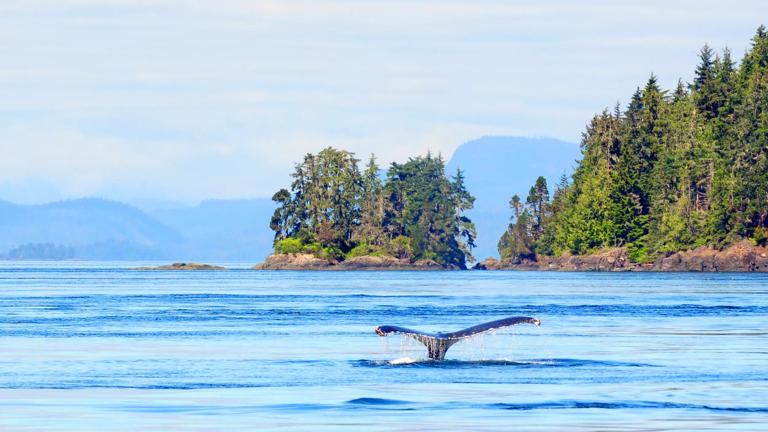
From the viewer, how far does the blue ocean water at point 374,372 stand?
35781 mm

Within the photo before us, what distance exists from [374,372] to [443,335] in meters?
2.51

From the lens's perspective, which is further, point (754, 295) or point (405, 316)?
point (754, 295)

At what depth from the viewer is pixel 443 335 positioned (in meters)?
48.2

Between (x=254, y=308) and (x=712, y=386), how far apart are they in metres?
59.8

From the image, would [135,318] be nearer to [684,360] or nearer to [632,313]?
[632,313]

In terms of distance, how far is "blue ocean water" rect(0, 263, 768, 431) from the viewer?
35781mm

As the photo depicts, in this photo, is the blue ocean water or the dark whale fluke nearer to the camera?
the blue ocean water

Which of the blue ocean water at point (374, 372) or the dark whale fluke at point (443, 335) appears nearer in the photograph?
Result: the blue ocean water at point (374, 372)

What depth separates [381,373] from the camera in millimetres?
47219

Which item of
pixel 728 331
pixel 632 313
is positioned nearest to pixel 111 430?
pixel 728 331

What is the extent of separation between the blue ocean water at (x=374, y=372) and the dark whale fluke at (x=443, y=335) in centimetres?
80

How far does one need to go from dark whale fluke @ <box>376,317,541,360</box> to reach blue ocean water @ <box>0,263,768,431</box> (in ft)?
2.62

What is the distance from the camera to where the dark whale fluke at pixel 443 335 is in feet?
146

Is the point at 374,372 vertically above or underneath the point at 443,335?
underneath
